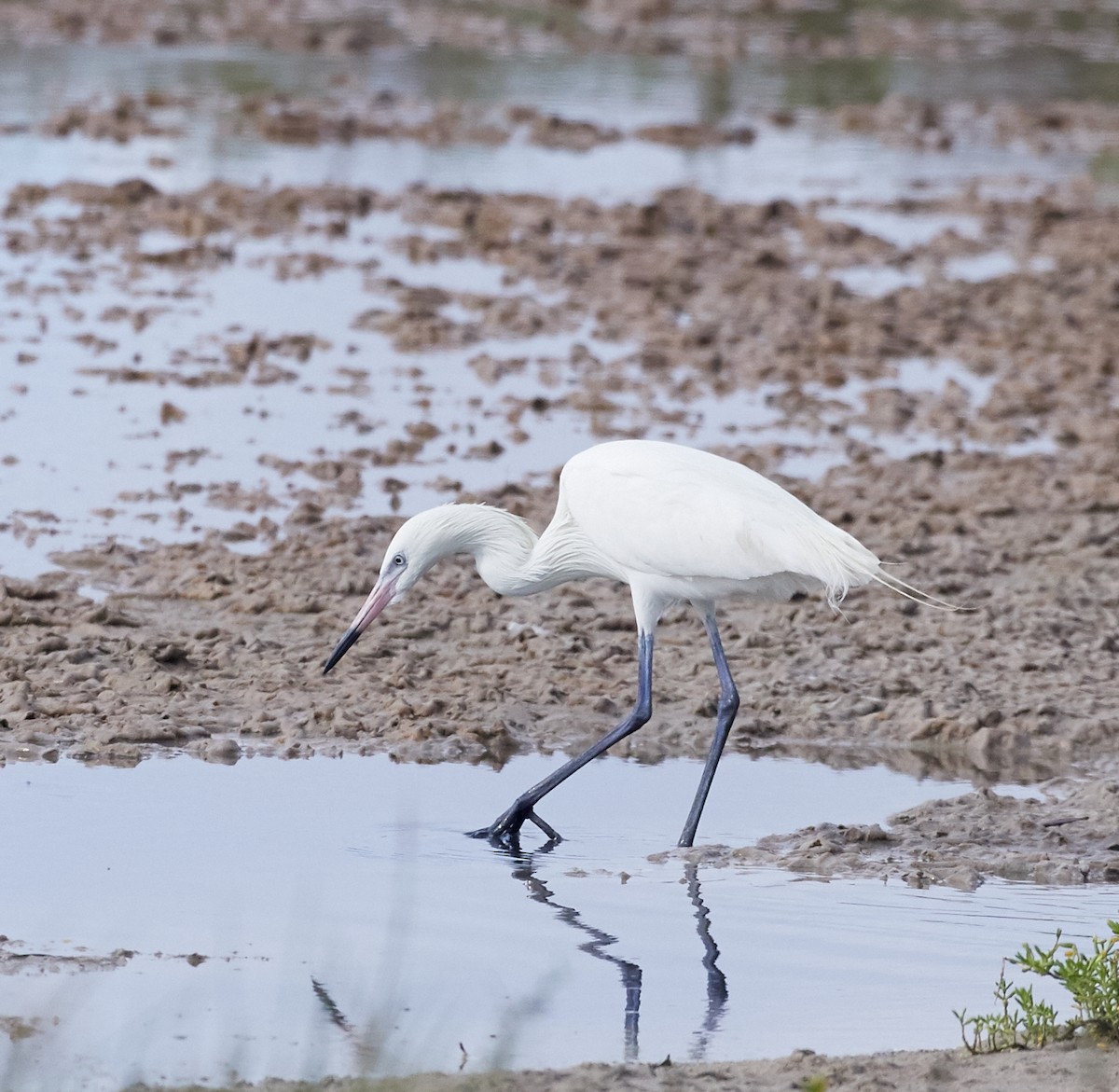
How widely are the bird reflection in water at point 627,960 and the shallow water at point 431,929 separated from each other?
0.04 ft

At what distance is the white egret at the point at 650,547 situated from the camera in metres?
6.77

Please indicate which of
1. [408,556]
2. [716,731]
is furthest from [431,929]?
[408,556]

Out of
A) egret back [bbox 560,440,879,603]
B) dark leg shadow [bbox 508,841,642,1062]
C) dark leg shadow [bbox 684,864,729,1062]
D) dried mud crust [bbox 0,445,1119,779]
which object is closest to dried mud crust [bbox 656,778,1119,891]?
dark leg shadow [bbox 684,864,729,1062]

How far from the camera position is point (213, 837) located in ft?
21.3

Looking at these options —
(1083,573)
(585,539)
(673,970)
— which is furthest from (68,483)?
(673,970)

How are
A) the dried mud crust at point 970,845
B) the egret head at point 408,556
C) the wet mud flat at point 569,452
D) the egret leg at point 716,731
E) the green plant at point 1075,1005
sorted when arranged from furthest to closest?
the wet mud flat at point 569,452 → the egret head at point 408,556 → the egret leg at point 716,731 → the dried mud crust at point 970,845 → the green plant at point 1075,1005

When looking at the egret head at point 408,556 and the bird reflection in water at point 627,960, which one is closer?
the bird reflection in water at point 627,960

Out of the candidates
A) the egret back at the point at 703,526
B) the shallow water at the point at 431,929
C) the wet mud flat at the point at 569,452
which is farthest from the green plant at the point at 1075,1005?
the egret back at the point at 703,526

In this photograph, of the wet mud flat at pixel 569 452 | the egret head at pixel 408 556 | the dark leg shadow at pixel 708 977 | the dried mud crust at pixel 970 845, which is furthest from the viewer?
the wet mud flat at pixel 569 452

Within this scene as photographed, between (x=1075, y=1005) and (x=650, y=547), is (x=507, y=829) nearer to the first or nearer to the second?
(x=650, y=547)

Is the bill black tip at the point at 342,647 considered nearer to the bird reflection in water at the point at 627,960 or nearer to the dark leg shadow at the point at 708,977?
the bird reflection in water at the point at 627,960

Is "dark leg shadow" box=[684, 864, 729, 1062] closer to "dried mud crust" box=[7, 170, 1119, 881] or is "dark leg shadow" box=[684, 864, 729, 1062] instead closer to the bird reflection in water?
the bird reflection in water

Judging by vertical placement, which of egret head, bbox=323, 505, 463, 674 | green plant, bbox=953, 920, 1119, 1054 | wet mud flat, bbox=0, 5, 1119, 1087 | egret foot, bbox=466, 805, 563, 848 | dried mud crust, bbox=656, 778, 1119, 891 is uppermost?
green plant, bbox=953, 920, 1119, 1054

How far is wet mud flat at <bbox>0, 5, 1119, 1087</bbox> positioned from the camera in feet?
24.8
